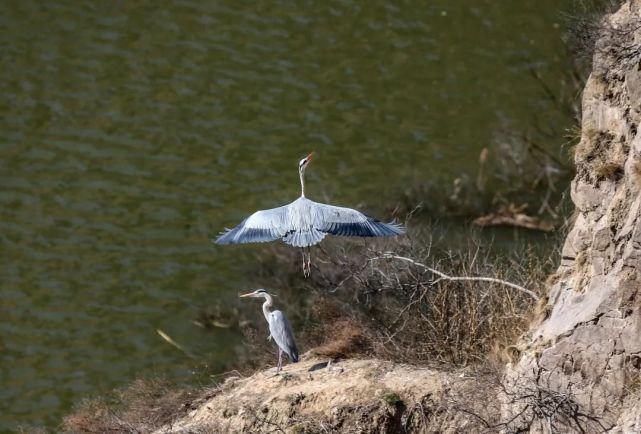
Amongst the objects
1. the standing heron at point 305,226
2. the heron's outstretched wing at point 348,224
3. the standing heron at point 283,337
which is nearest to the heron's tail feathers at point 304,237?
the standing heron at point 305,226

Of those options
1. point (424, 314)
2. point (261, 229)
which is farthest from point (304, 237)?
point (424, 314)

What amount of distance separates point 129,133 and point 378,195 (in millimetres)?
4862

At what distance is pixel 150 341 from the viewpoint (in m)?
24.1

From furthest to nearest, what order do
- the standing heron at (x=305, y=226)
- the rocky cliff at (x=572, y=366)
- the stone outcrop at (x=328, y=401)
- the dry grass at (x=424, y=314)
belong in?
the dry grass at (x=424, y=314), the standing heron at (x=305, y=226), the stone outcrop at (x=328, y=401), the rocky cliff at (x=572, y=366)

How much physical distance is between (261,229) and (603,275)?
4237 mm

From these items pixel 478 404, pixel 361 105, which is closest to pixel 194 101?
pixel 361 105

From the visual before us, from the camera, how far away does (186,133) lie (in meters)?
27.4

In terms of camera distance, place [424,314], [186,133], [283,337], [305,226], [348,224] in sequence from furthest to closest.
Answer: [186,133]
[424,314]
[283,337]
[348,224]
[305,226]

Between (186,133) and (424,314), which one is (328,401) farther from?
(186,133)

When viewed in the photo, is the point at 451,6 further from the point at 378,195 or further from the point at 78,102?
the point at 78,102

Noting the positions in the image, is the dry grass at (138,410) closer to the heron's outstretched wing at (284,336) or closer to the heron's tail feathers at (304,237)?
the heron's outstretched wing at (284,336)

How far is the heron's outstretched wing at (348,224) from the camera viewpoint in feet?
54.8

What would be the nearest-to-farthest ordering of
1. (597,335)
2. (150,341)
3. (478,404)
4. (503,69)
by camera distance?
(597,335) < (478,404) < (150,341) < (503,69)

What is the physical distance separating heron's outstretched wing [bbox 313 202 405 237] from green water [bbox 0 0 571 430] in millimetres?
6848
